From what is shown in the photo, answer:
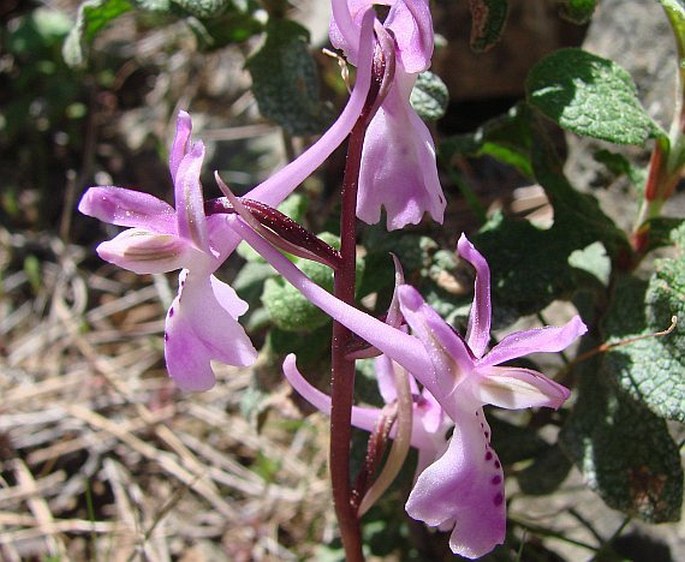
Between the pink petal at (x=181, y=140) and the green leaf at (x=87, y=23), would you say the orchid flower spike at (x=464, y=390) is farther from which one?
the green leaf at (x=87, y=23)

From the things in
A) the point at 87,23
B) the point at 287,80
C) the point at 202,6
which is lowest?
the point at 287,80

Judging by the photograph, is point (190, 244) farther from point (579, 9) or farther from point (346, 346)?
point (579, 9)

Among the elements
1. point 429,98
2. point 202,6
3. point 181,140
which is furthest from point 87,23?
point 181,140

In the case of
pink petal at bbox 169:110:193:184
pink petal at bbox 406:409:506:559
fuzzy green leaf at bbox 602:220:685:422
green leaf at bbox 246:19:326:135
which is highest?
pink petal at bbox 169:110:193:184

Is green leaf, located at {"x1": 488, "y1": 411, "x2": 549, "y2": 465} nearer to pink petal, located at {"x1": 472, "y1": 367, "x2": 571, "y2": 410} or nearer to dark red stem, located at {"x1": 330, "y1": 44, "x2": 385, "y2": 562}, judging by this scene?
dark red stem, located at {"x1": 330, "y1": 44, "x2": 385, "y2": 562}

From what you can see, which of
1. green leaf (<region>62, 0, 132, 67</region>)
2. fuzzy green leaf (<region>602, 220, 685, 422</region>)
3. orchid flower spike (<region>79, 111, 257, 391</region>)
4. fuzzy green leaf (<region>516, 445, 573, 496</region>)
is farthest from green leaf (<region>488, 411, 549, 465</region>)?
green leaf (<region>62, 0, 132, 67</region>)
